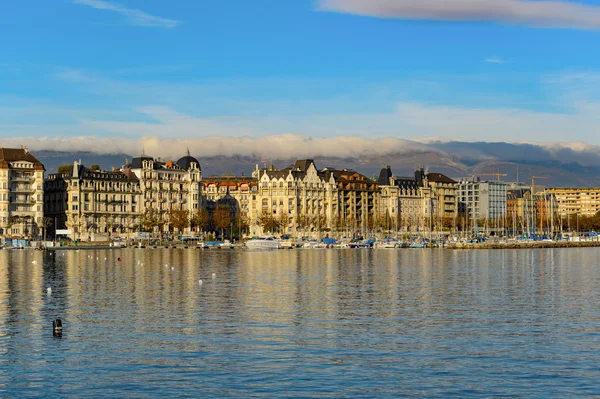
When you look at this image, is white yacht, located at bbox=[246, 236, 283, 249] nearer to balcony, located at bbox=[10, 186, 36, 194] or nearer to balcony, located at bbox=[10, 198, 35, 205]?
balcony, located at bbox=[10, 198, 35, 205]

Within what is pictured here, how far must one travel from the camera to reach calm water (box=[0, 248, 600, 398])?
108ft

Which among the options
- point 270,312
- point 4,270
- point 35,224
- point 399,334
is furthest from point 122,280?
point 35,224

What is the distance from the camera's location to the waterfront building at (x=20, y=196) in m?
190

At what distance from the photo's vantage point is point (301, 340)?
42.1 m

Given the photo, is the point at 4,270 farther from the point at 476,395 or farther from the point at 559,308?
the point at 476,395

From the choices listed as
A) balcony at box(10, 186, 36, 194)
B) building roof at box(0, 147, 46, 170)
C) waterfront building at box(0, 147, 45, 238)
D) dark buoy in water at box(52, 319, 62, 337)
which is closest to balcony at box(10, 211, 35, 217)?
waterfront building at box(0, 147, 45, 238)

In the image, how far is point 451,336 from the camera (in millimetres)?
43469

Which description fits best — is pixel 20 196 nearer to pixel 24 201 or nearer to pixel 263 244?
pixel 24 201

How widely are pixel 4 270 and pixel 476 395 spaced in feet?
250

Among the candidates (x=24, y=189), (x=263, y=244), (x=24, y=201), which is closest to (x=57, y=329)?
(x=263, y=244)

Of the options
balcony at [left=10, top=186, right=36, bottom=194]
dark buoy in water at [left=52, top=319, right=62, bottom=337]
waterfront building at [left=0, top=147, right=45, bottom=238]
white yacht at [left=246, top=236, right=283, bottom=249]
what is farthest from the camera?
balcony at [left=10, top=186, right=36, bottom=194]

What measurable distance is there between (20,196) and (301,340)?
163 metres

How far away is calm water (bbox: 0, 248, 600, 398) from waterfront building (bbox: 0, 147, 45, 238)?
400 ft

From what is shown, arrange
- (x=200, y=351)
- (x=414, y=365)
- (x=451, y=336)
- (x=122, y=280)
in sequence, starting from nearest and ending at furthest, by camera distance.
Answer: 1. (x=414, y=365)
2. (x=200, y=351)
3. (x=451, y=336)
4. (x=122, y=280)
